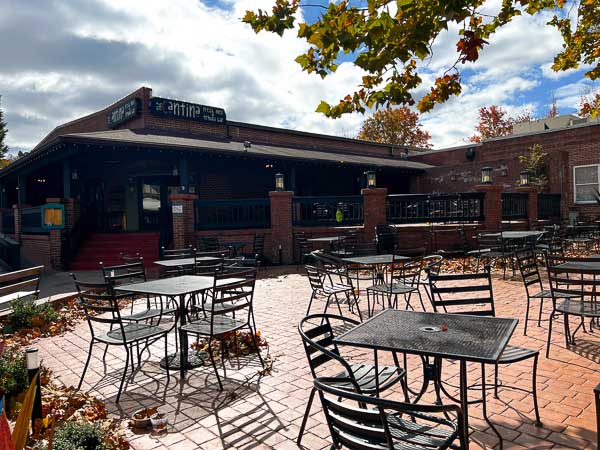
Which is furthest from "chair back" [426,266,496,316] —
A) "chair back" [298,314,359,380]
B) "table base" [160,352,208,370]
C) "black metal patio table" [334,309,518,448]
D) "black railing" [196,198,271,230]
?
"black railing" [196,198,271,230]

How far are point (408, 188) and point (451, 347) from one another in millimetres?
23533

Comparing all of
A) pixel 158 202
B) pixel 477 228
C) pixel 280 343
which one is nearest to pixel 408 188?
pixel 477 228

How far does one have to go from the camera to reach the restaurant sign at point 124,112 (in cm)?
1700

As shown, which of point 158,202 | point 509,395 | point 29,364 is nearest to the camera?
point 29,364

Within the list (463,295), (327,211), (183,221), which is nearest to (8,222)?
(183,221)

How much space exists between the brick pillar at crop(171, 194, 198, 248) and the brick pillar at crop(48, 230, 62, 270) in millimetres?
3596

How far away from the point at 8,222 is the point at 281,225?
44.1 ft

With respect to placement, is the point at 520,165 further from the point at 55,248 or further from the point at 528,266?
the point at 55,248

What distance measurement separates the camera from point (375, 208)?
14023 mm

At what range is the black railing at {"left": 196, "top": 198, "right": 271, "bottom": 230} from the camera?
1312 centimetres

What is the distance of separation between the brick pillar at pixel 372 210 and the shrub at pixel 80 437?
38.5 feet

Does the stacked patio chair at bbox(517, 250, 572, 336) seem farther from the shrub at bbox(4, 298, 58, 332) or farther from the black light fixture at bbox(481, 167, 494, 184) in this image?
the black light fixture at bbox(481, 167, 494, 184)

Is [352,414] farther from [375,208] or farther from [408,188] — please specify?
[408,188]

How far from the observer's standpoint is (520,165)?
19703 millimetres
